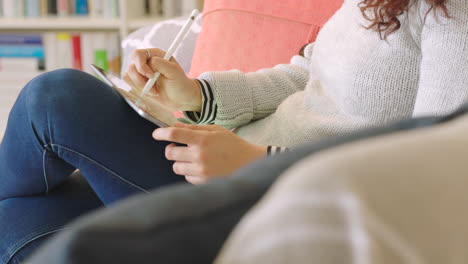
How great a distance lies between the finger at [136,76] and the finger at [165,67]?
0.03m

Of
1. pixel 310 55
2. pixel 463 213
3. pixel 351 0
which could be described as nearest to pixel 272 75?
pixel 310 55

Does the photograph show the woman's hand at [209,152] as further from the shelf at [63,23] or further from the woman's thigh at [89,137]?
the shelf at [63,23]

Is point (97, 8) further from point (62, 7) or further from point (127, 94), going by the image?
point (127, 94)

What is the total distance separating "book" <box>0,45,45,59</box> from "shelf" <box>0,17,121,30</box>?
0.08 metres

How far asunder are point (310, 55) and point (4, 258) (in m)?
0.62

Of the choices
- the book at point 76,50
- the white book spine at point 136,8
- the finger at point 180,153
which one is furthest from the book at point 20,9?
the finger at point 180,153

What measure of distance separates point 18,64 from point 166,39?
1.07 meters

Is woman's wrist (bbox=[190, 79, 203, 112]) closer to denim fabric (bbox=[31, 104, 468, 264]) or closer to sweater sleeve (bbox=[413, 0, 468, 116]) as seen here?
sweater sleeve (bbox=[413, 0, 468, 116])

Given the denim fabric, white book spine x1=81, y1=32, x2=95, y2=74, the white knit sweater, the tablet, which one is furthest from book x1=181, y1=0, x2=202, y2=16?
the denim fabric

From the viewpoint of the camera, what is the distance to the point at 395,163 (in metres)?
0.26

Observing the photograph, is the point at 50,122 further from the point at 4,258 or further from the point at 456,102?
the point at 456,102

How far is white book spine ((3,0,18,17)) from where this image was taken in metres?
2.33

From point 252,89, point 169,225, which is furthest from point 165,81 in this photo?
point 169,225

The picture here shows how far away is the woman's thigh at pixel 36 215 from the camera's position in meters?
0.92
